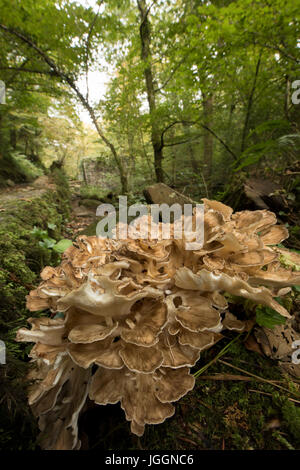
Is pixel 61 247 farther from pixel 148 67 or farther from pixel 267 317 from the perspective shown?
pixel 148 67

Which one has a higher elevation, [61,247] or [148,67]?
[148,67]

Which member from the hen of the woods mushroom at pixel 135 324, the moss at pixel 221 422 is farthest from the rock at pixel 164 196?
the moss at pixel 221 422

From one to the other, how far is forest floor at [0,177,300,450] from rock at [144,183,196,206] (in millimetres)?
3361

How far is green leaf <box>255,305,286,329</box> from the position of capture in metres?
1.69

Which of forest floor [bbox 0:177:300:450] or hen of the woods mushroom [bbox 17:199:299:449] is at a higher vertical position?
hen of the woods mushroom [bbox 17:199:299:449]

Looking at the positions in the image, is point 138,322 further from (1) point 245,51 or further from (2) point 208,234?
(1) point 245,51

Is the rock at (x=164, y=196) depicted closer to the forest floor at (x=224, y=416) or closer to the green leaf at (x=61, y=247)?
the green leaf at (x=61, y=247)

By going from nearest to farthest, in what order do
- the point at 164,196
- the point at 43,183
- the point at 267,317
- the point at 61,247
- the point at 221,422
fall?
the point at 221,422, the point at 267,317, the point at 61,247, the point at 164,196, the point at 43,183

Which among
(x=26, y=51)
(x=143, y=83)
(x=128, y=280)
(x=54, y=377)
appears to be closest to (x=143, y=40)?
(x=143, y=83)

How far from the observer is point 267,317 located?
1729 mm

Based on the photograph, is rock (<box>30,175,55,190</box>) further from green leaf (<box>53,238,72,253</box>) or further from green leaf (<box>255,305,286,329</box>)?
green leaf (<box>255,305,286,329</box>)

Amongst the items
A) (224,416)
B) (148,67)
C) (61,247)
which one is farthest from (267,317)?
(148,67)

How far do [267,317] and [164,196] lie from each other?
3.44 meters

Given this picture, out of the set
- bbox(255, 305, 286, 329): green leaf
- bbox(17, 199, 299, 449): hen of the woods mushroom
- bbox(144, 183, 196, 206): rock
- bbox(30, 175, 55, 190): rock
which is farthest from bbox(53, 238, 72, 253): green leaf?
bbox(30, 175, 55, 190): rock
